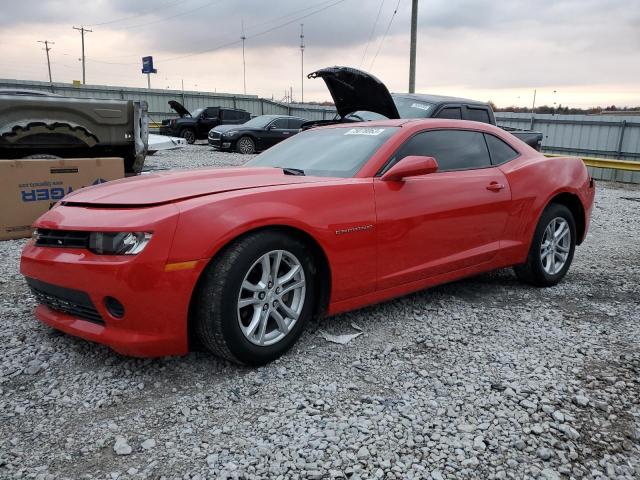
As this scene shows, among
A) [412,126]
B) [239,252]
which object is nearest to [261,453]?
[239,252]

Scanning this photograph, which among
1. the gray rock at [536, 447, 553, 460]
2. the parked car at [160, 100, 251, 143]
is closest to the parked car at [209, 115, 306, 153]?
the parked car at [160, 100, 251, 143]

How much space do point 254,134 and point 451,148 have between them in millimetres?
13468

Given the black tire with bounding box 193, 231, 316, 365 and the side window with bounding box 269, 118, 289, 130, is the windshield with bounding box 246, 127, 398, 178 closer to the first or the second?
the black tire with bounding box 193, 231, 316, 365

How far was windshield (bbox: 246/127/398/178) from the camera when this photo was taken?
3303mm

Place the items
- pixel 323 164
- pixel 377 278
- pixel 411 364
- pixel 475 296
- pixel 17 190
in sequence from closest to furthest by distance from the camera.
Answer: pixel 411 364, pixel 377 278, pixel 323 164, pixel 475 296, pixel 17 190

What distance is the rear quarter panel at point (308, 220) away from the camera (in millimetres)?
2453

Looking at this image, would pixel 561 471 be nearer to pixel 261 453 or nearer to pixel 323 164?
pixel 261 453

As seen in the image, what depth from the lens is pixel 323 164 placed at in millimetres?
3402

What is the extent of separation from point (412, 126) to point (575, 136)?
15907mm

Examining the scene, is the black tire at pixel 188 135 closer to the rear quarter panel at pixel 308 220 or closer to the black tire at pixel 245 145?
the black tire at pixel 245 145

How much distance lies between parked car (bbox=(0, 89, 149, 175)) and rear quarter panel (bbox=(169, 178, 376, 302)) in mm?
4893

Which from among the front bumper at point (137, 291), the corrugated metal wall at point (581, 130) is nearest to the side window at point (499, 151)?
the front bumper at point (137, 291)

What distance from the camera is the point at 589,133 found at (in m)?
16.7

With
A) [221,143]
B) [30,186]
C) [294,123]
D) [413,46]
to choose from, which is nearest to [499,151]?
[30,186]
